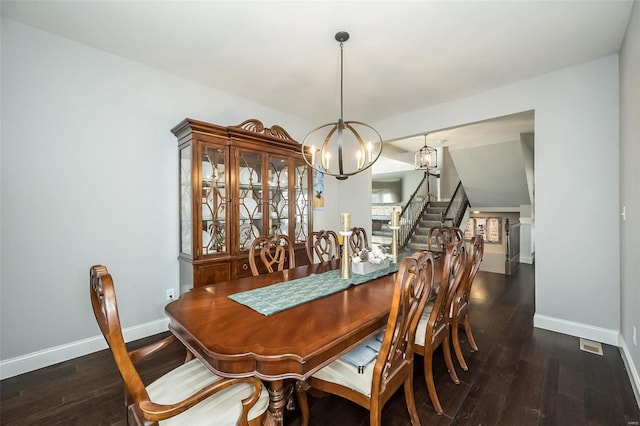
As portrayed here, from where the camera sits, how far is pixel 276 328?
4.06 ft

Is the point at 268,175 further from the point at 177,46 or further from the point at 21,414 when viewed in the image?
the point at 21,414

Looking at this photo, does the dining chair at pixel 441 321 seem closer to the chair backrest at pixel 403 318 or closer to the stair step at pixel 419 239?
the chair backrest at pixel 403 318

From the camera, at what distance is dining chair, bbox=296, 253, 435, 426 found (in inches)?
45.9

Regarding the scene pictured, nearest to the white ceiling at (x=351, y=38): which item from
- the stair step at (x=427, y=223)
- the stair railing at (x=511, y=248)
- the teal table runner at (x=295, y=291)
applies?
the teal table runner at (x=295, y=291)

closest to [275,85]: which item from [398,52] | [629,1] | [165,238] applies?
[398,52]

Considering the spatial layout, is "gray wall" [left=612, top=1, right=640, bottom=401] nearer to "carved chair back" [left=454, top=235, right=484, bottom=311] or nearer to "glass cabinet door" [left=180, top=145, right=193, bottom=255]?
"carved chair back" [left=454, top=235, right=484, bottom=311]

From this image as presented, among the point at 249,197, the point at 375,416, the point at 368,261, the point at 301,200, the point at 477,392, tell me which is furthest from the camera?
the point at 301,200

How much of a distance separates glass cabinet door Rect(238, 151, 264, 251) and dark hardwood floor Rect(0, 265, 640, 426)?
125 cm

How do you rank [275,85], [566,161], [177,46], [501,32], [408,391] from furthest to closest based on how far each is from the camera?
[275,85] → [566,161] → [177,46] → [501,32] → [408,391]

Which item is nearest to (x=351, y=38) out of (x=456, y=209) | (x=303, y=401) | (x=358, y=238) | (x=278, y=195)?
(x=278, y=195)

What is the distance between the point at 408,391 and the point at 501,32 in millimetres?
2744

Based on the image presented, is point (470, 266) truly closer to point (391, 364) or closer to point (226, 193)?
point (391, 364)

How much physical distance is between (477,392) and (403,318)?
1165mm

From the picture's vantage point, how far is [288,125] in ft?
13.3
